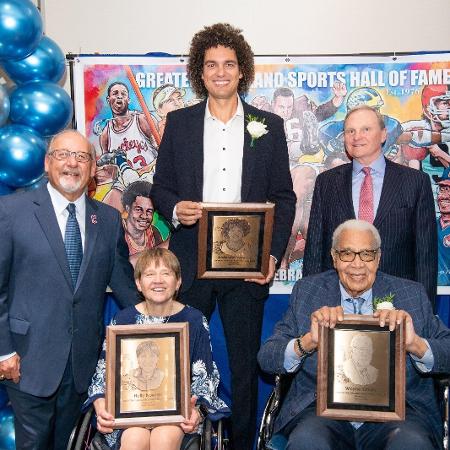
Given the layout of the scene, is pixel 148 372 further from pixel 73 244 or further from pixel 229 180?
pixel 229 180

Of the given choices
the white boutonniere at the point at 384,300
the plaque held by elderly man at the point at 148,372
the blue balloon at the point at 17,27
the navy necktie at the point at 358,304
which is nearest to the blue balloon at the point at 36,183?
the blue balloon at the point at 17,27

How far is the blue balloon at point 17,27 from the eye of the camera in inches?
169

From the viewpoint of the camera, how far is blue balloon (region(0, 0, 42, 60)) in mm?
4285

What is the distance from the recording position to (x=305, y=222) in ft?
17.4

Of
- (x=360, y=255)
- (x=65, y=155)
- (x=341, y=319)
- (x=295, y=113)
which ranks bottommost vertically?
(x=341, y=319)

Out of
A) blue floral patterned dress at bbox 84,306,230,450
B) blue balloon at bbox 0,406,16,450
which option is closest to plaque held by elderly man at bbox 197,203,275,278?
blue floral patterned dress at bbox 84,306,230,450

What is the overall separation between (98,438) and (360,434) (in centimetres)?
120

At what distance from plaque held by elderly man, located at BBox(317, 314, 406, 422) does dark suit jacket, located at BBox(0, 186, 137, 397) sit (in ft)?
4.06

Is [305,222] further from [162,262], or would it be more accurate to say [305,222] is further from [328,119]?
[162,262]

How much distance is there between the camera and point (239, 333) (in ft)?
13.5

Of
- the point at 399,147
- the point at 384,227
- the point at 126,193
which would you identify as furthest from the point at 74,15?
the point at 384,227

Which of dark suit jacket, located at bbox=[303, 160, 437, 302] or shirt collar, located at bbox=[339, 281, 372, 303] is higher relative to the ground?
dark suit jacket, located at bbox=[303, 160, 437, 302]

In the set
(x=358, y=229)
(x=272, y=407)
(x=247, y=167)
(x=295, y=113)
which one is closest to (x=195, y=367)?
(x=272, y=407)

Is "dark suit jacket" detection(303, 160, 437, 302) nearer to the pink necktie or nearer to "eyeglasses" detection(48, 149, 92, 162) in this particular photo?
the pink necktie
